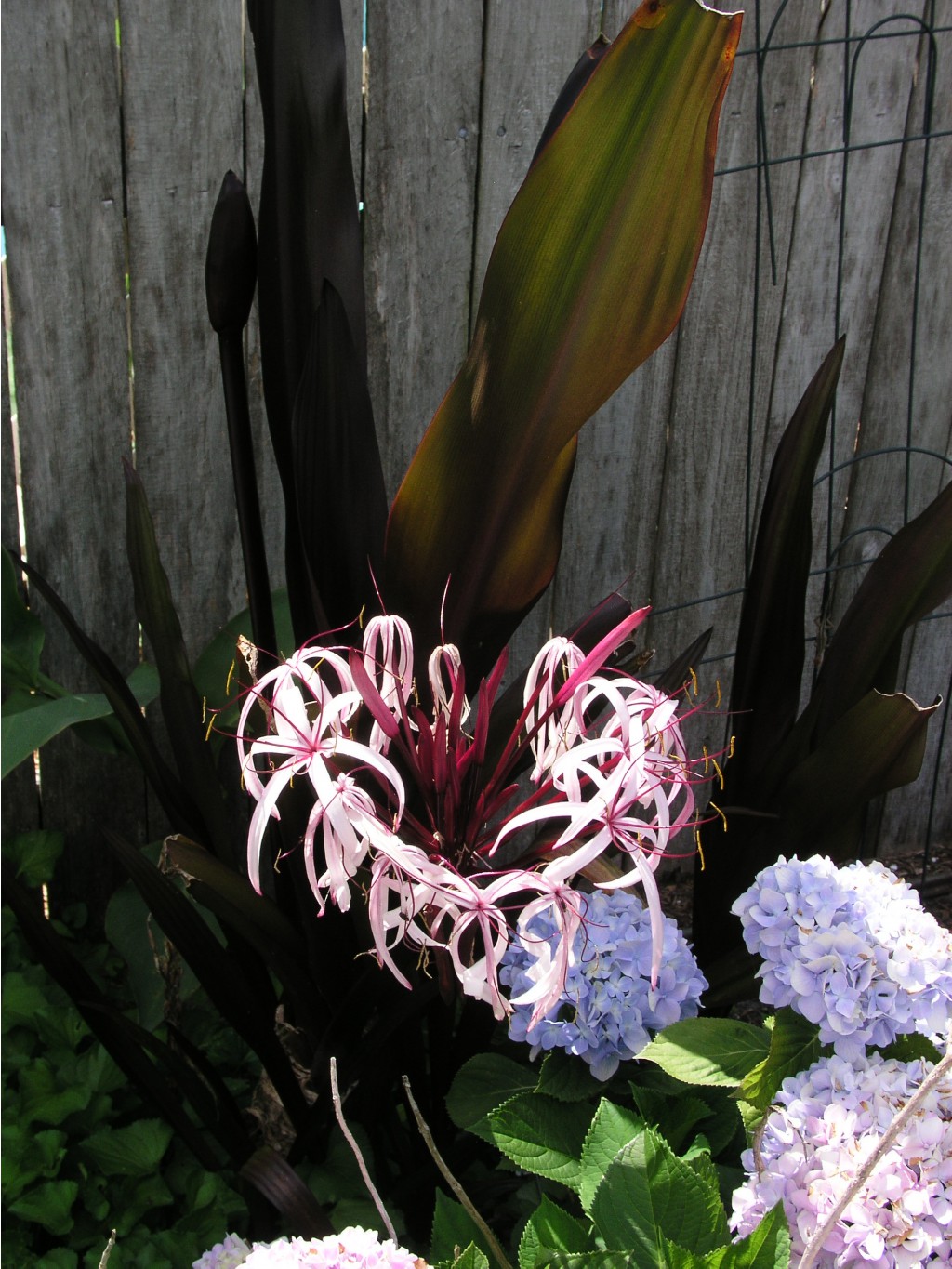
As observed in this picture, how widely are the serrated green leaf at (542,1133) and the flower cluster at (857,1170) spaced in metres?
0.20

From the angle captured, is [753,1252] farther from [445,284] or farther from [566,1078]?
[445,284]

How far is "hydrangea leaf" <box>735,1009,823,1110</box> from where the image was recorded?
0.75 m

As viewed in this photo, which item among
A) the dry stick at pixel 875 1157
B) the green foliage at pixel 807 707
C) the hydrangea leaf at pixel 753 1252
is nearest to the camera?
the dry stick at pixel 875 1157

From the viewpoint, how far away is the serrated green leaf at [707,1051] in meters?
0.79

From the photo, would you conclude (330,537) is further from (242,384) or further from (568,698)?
(568,698)

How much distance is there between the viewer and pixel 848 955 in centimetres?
72

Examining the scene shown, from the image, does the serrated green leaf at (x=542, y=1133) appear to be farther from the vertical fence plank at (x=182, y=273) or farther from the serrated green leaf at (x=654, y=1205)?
the vertical fence plank at (x=182, y=273)

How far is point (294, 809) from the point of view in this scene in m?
1.01

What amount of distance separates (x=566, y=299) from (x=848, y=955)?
0.52 meters

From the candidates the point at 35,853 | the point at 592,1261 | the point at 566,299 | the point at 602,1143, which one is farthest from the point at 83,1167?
the point at 566,299

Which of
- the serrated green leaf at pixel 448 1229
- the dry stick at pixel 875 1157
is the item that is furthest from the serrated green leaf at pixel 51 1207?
the dry stick at pixel 875 1157

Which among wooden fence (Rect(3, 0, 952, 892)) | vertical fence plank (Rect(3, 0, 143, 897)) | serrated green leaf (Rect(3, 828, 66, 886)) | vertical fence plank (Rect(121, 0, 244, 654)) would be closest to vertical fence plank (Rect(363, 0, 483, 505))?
wooden fence (Rect(3, 0, 952, 892))

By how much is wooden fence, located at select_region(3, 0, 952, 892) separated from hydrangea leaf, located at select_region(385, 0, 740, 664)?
692mm

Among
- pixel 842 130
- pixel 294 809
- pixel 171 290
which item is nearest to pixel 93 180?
pixel 171 290
